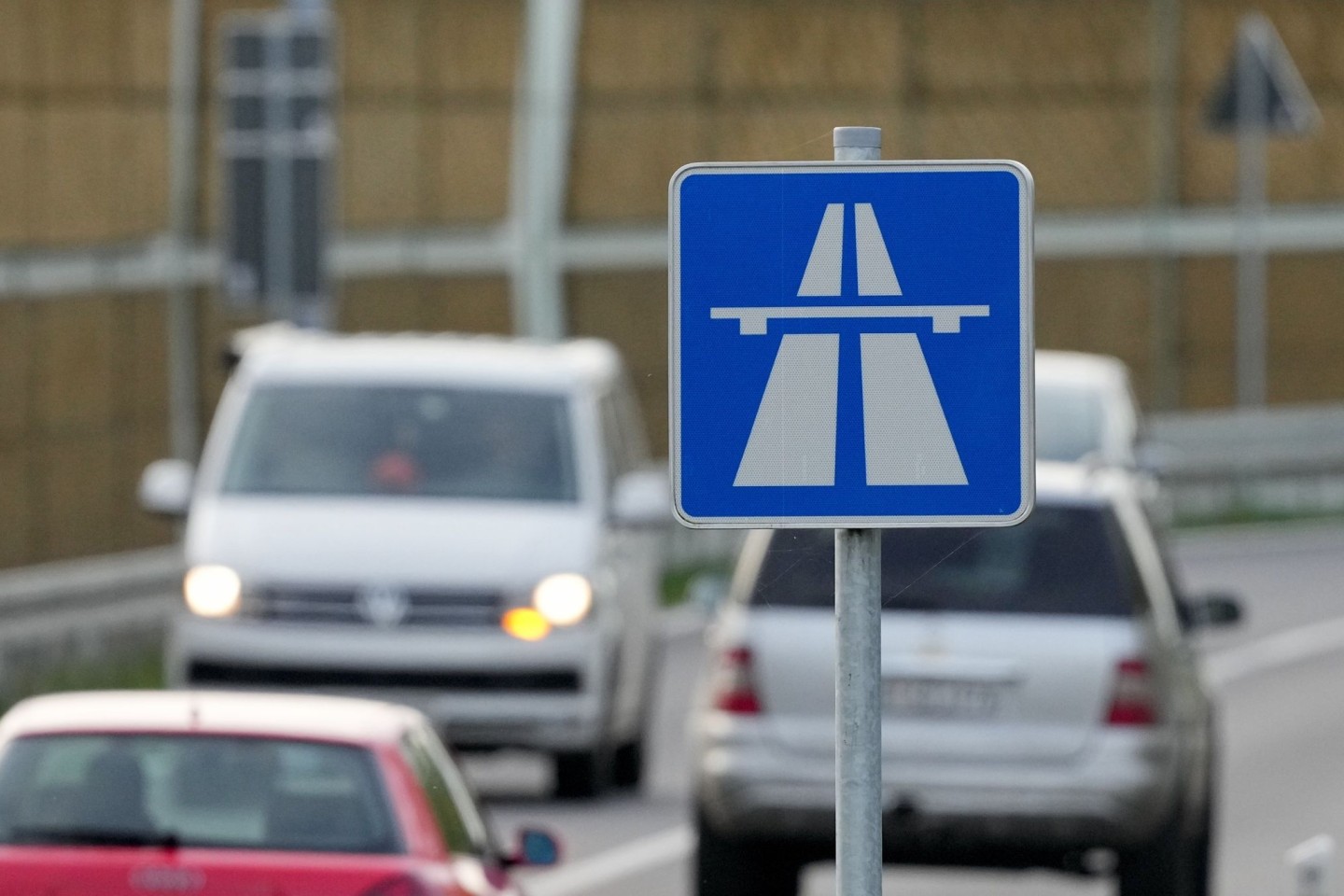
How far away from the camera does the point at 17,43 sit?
23.2m

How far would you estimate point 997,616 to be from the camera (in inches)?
493

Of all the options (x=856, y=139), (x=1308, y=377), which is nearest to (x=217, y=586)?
(x=856, y=139)

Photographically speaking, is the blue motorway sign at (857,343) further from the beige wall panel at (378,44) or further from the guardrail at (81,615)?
the beige wall panel at (378,44)

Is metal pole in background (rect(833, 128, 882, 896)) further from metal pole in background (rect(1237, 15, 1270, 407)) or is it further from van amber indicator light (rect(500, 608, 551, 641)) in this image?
metal pole in background (rect(1237, 15, 1270, 407))

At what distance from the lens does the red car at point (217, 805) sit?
8.48m

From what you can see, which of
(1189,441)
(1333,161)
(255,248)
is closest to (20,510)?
(255,248)

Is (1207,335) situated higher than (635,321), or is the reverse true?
(635,321)

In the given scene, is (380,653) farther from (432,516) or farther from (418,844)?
(418,844)

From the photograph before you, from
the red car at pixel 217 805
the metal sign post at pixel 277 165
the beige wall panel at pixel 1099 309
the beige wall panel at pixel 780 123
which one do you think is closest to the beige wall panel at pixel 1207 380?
the beige wall panel at pixel 1099 309

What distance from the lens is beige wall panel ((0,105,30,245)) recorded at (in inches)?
915

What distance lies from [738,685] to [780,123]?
69.2ft

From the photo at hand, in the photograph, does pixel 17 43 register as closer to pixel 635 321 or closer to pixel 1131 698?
pixel 635 321

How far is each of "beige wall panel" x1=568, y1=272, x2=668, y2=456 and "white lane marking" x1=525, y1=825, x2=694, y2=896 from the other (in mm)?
15506

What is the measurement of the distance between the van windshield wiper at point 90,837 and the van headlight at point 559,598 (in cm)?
810
